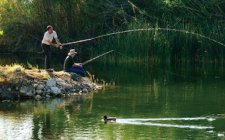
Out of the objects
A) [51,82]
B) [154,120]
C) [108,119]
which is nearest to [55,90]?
[51,82]

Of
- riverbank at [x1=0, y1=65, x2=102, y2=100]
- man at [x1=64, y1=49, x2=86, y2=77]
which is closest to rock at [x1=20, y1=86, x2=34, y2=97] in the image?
riverbank at [x1=0, y1=65, x2=102, y2=100]

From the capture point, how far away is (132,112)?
23.7 meters

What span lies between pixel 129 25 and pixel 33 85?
18112 mm

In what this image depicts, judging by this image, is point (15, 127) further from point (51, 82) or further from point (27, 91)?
point (51, 82)

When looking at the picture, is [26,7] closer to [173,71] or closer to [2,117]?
[173,71]

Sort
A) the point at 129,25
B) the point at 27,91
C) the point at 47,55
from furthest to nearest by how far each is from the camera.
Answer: the point at 129,25
the point at 47,55
the point at 27,91

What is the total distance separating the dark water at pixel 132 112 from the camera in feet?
65.3

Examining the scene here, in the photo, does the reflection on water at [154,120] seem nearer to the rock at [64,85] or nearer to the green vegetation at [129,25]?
the rock at [64,85]

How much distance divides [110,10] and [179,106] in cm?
2474

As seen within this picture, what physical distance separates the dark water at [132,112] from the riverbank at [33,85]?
2.38 ft

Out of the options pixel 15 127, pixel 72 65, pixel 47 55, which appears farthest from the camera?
pixel 72 65

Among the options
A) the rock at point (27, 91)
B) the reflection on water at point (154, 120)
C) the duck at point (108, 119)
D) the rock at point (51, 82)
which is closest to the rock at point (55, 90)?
the rock at point (51, 82)

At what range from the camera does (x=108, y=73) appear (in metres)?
36.8

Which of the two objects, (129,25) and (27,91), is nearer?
(27,91)
